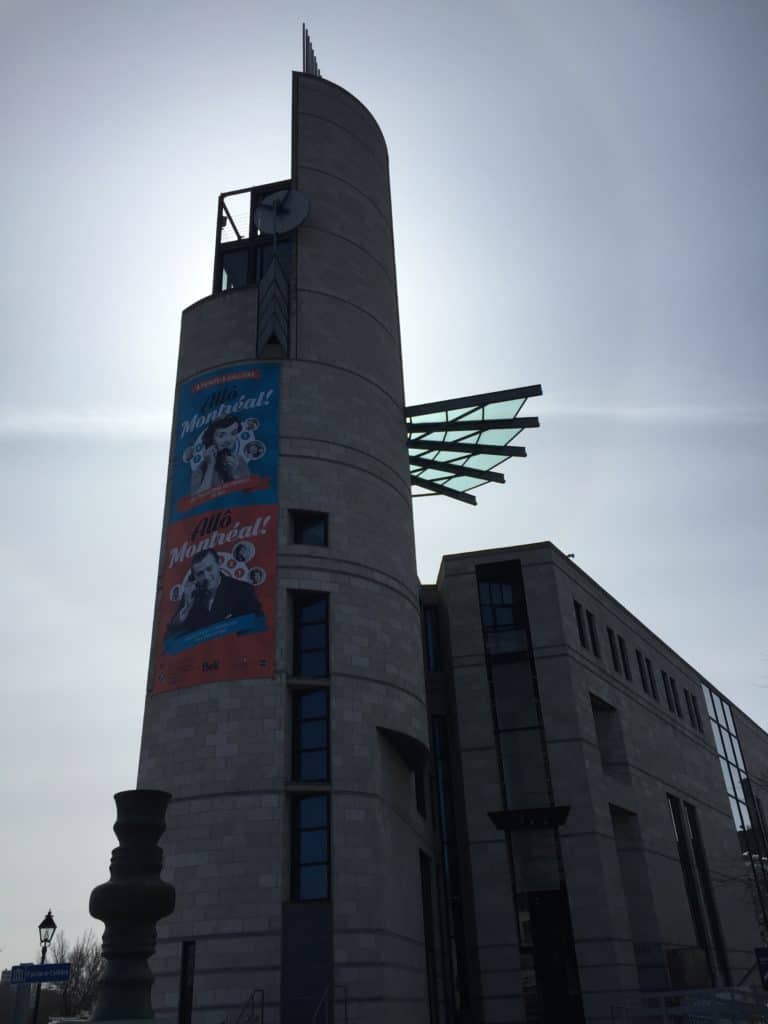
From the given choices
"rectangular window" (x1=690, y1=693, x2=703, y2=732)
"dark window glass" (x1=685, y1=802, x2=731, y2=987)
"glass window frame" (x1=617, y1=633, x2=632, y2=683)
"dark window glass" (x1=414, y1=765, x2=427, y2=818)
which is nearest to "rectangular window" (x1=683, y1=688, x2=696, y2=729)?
"rectangular window" (x1=690, y1=693, x2=703, y2=732)

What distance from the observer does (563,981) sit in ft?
105

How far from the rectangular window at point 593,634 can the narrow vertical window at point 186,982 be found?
76.9 ft

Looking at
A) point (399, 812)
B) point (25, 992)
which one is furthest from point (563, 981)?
point (25, 992)

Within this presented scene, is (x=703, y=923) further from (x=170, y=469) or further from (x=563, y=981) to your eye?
(x=170, y=469)

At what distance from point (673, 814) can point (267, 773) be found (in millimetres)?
25953

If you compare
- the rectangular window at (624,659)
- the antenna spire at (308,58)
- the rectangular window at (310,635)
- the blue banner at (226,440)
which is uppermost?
the antenna spire at (308,58)

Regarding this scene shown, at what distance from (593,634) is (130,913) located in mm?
31664

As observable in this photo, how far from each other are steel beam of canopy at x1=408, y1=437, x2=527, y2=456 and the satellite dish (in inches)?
432

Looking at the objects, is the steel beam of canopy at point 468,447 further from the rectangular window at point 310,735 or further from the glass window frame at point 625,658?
the rectangular window at point 310,735

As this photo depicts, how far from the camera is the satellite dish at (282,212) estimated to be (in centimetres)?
3566

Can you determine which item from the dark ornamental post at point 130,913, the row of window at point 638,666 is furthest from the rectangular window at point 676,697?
the dark ornamental post at point 130,913

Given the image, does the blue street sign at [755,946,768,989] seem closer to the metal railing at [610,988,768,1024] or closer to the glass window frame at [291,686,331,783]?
the metal railing at [610,988,768,1024]

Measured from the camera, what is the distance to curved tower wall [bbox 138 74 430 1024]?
23.6m

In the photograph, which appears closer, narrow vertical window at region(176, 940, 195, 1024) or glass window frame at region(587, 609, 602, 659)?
narrow vertical window at region(176, 940, 195, 1024)
